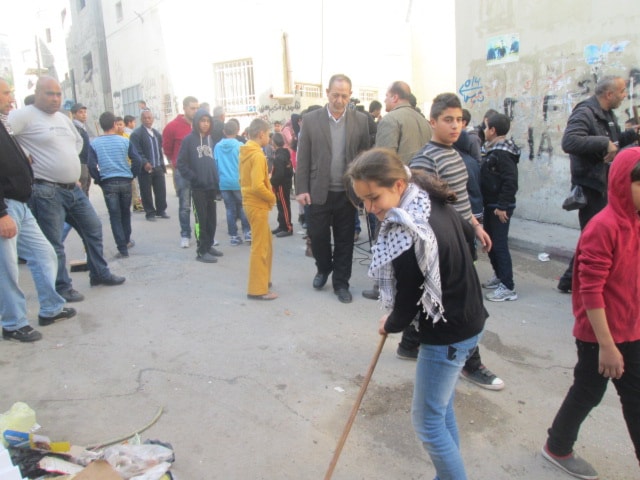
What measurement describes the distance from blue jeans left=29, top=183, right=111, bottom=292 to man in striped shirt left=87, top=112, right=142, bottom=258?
4.36ft

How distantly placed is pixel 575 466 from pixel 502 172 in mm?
2932

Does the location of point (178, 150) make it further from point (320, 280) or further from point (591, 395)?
point (591, 395)

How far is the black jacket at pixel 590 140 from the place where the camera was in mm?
4516

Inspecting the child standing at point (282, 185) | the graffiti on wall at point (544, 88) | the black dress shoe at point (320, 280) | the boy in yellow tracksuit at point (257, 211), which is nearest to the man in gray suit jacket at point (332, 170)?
the black dress shoe at point (320, 280)

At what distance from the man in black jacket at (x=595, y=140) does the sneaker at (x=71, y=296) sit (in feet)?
16.2

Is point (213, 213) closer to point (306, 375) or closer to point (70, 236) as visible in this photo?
point (70, 236)

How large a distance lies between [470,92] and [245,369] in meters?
6.57

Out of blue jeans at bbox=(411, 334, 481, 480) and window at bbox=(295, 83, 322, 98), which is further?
window at bbox=(295, 83, 322, 98)

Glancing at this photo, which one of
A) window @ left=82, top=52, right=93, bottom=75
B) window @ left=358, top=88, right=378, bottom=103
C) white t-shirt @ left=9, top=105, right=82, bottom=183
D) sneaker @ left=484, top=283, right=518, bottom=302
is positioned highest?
window @ left=82, top=52, right=93, bottom=75

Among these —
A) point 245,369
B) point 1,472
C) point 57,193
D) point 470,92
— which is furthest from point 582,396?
point 470,92

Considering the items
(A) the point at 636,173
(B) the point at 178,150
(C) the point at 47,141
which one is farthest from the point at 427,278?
(B) the point at 178,150

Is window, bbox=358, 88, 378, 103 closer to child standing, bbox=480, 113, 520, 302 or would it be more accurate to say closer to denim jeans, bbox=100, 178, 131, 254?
denim jeans, bbox=100, 178, 131, 254

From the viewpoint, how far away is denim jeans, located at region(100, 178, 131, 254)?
22.1ft

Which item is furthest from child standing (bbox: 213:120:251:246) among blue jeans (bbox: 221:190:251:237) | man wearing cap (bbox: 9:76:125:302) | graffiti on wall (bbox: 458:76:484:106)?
graffiti on wall (bbox: 458:76:484:106)
